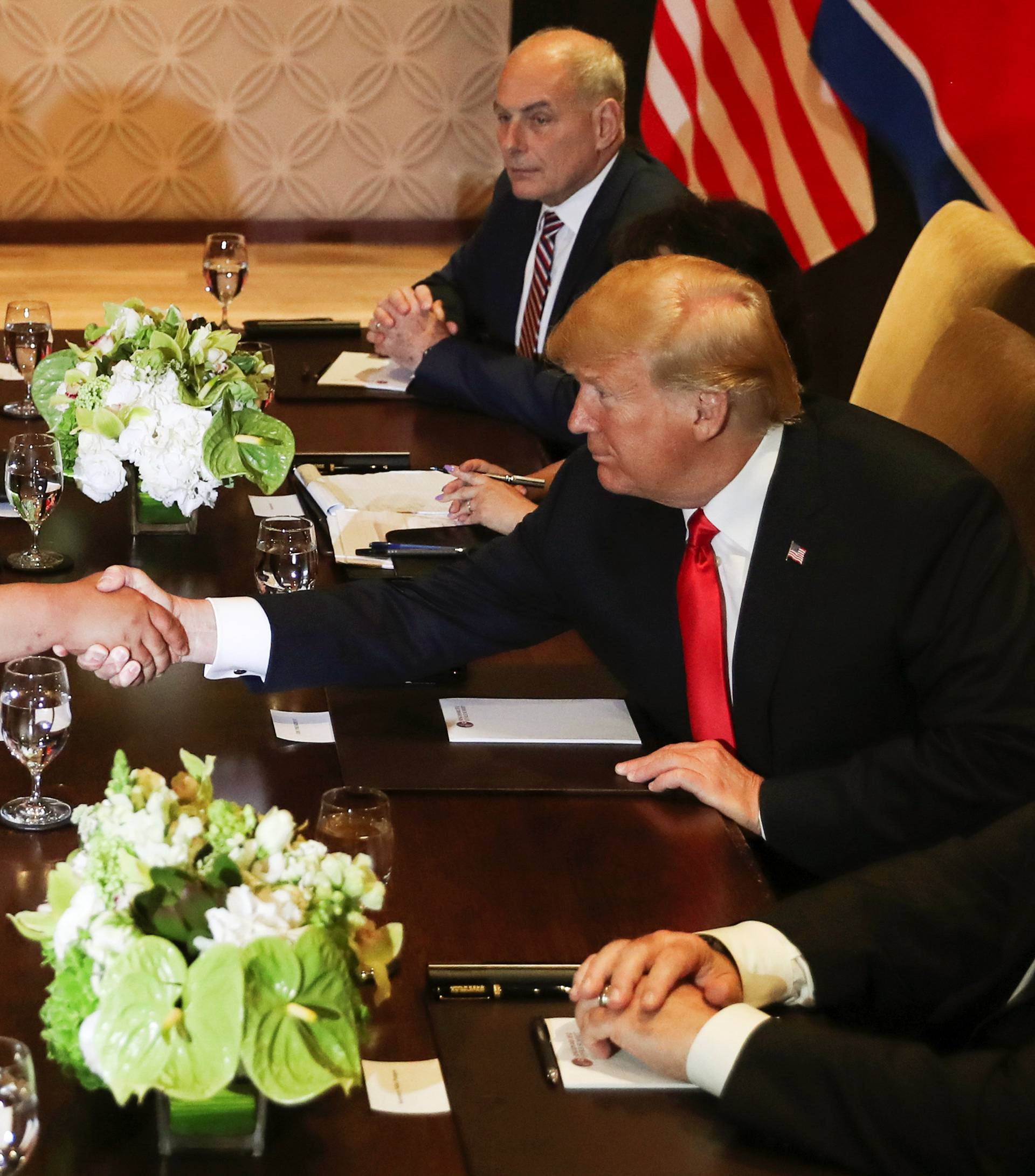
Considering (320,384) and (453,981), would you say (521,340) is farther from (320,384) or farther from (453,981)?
(453,981)

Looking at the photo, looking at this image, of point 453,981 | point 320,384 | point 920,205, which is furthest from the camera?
point 920,205

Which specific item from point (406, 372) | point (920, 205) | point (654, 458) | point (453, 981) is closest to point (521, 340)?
point (406, 372)

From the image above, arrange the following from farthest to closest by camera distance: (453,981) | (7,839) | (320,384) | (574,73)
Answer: (574,73)
(320,384)
(7,839)
(453,981)

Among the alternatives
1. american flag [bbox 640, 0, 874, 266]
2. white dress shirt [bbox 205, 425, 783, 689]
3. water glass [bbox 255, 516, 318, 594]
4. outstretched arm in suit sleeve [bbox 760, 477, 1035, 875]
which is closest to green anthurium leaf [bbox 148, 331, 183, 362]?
water glass [bbox 255, 516, 318, 594]

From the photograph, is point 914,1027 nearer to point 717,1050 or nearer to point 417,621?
point 717,1050

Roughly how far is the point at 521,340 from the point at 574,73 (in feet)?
2.05

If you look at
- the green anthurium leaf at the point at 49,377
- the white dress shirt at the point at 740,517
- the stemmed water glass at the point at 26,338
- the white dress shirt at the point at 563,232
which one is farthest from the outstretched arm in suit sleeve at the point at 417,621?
the white dress shirt at the point at 563,232

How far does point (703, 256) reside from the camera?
248cm

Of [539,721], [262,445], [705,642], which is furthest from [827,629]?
[262,445]

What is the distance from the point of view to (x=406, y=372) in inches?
133

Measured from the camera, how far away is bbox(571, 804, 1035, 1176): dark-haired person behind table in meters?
1.22

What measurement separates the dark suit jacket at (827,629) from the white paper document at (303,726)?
53 mm

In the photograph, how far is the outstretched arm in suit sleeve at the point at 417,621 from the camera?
193cm

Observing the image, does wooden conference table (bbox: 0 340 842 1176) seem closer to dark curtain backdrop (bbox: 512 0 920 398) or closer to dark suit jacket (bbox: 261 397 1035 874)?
dark suit jacket (bbox: 261 397 1035 874)
